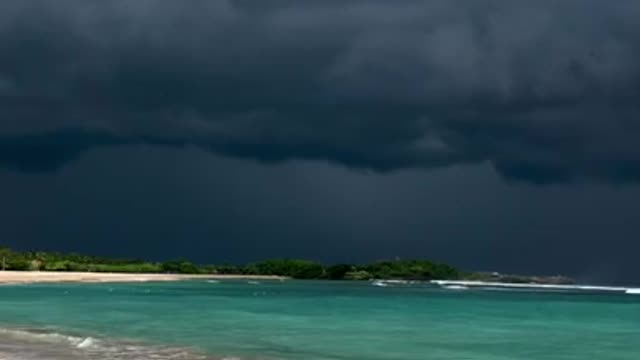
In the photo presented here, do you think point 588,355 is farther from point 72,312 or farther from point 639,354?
point 72,312

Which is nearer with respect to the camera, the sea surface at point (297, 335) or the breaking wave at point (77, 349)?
the breaking wave at point (77, 349)

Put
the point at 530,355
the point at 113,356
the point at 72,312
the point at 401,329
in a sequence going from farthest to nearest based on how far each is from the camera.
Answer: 1. the point at 72,312
2. the point at 401,329
3. the point at 530,355
4. the point at 113,356

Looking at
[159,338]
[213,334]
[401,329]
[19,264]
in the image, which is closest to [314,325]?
[401,329]

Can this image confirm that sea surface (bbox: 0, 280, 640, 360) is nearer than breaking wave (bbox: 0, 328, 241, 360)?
No

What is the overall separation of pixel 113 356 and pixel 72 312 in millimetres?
31157

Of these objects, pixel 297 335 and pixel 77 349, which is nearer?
pixel 77 349

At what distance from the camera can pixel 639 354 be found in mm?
38031

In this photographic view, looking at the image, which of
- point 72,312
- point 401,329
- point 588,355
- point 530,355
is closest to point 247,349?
point 530,355

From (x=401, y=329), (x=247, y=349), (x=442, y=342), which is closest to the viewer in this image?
(x=247, y=349)

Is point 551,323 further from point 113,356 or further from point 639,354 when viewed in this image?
point 113,356

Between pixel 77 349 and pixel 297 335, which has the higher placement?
pixel 77 349

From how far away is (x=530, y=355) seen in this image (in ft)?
121

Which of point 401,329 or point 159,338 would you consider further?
point 401,329

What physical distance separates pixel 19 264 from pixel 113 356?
163m
